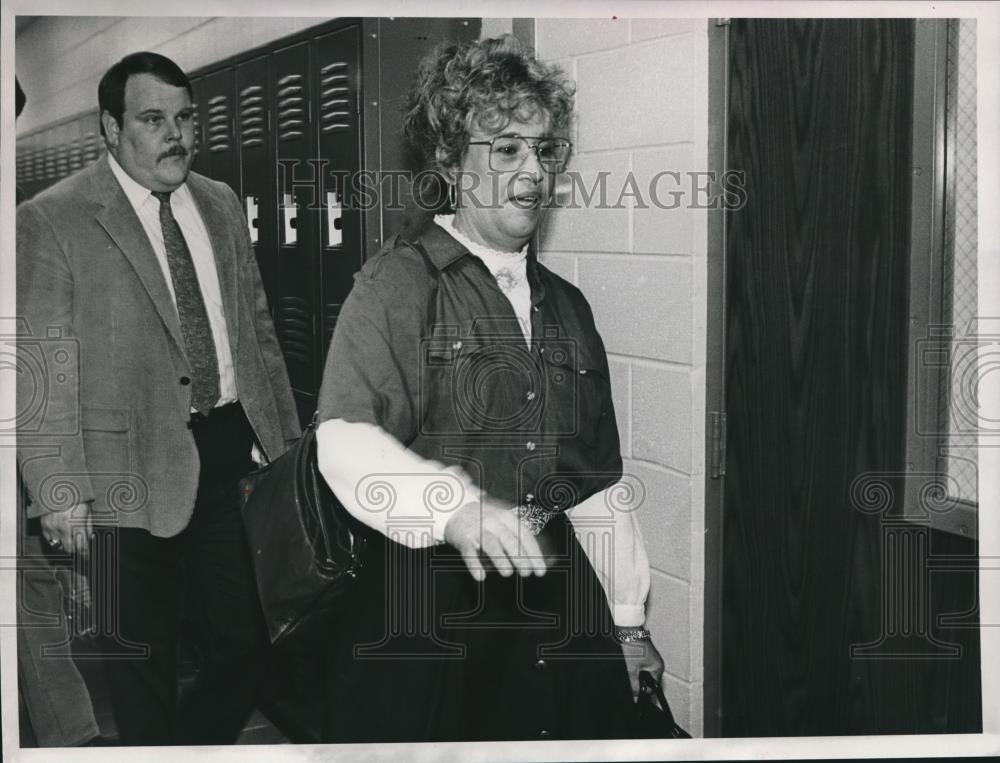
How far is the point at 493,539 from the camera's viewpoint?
2.25m

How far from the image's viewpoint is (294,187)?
2.24 m

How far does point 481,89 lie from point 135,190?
0.68 meters

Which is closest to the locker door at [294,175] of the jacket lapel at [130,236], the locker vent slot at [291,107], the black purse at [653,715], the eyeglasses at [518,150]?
the locker vent slot at [291,107]

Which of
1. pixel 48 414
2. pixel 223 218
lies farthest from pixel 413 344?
pixel 48 414

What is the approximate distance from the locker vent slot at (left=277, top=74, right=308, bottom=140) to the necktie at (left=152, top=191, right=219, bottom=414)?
0.26 meters

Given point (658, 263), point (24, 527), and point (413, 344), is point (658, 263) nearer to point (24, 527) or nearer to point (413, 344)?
point (413, 344)

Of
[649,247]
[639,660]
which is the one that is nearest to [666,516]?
[639,660]

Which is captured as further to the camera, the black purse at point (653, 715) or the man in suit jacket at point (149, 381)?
the black purse at point (653, 715)

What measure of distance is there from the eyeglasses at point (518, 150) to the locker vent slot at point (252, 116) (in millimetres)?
398

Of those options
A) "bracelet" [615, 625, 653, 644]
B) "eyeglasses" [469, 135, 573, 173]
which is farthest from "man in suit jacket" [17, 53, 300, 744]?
"bracelet" [615, 625, 653, 644]

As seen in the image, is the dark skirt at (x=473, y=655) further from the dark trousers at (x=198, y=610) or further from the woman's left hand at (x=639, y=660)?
the dark trousers at (x=198, y=610)

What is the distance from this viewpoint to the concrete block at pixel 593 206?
2242 mm

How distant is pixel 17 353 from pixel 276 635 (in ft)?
2.41

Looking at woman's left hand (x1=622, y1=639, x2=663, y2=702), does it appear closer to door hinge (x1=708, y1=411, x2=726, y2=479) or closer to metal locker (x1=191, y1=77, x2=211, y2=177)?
door hinge (x1=708, y1=411, x2=726, y2=479)
